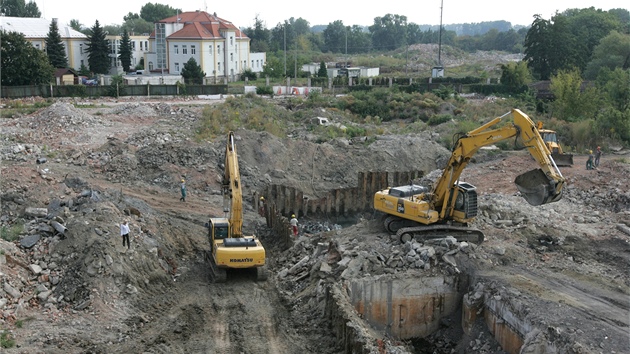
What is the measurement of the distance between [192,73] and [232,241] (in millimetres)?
47342

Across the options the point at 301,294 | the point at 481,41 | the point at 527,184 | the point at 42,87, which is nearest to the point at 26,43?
the point at 42,87

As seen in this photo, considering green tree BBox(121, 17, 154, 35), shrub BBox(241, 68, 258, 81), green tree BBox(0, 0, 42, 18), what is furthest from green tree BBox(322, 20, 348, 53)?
shrub BBox(241, 68, 258, 81)

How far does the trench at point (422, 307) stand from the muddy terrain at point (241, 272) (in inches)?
4.6

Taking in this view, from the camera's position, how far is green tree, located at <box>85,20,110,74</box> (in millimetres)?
74250

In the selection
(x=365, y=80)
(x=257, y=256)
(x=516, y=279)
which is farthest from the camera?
(x=365, y=80)

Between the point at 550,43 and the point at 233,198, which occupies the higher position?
the point at 550,43

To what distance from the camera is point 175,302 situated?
64.2 feet

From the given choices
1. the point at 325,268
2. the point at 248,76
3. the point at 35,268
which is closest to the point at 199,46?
the point at 248,76

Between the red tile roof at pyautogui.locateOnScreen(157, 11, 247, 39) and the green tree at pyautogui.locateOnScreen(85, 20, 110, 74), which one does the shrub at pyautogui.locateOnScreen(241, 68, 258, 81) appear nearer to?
the red tile roof at pyautogui.locateOnScreen(157, 11, 247, 39)

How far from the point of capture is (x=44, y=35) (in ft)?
241

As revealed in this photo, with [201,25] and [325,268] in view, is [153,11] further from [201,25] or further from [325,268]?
[325,268]

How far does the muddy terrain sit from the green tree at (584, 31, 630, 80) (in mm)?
42135

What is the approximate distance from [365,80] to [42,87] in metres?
33.5

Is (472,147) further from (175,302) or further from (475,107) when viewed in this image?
(475,107)
